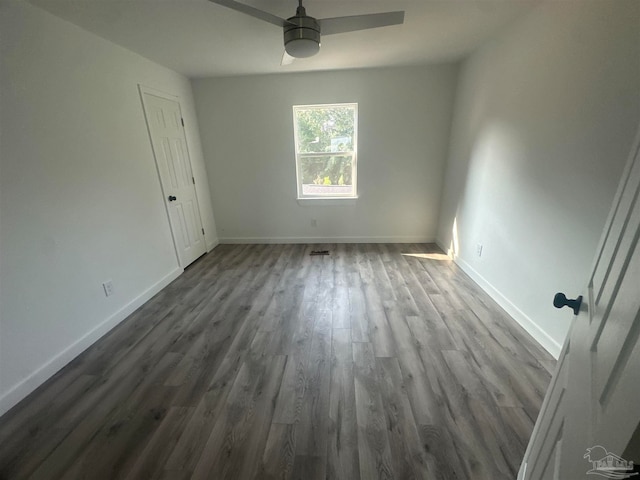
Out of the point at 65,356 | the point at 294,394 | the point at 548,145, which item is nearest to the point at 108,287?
the point at 65,356

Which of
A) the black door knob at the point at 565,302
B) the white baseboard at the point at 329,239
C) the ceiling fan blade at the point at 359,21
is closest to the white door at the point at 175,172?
the white baseboard at the point at 329,239

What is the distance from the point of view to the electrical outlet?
2.44 meters

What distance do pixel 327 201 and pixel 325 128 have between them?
3.56 feet

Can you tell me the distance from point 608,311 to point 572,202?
1.51 m

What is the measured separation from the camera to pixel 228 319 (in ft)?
8.38

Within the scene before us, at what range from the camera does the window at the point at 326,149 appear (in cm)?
402

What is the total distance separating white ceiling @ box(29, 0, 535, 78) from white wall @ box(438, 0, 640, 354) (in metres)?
0.41

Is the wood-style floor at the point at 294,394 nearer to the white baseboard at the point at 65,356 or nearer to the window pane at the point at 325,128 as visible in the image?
the white baseboard at the point at 65,356

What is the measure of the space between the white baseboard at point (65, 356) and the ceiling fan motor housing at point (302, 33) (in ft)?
8.95

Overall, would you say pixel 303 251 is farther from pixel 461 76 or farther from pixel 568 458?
pixel 568 458

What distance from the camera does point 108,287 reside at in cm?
247

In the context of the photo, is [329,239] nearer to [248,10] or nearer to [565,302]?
[248,10]

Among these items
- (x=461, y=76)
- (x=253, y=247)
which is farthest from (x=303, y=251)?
(x=461, y=76)

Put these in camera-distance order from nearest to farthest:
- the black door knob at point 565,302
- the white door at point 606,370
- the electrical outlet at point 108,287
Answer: the white door at point 606,370, the black door knob at point 565,302, the electrical outlet at point 108,287
